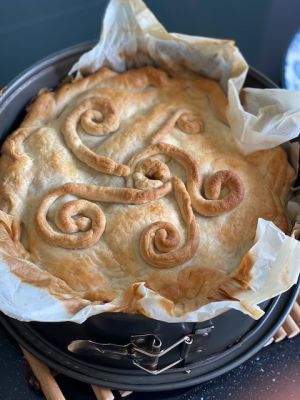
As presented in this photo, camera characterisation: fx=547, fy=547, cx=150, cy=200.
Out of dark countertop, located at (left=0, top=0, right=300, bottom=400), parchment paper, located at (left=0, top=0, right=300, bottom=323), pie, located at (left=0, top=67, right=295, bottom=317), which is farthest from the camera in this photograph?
dark countertop, located at (left=0, top=0, right=300, bottom=400)

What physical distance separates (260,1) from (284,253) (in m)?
1.20

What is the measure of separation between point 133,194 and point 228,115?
339mm

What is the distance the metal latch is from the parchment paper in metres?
0.08

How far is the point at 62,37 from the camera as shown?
5.66 ft

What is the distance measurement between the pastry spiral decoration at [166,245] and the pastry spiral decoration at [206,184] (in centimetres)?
5

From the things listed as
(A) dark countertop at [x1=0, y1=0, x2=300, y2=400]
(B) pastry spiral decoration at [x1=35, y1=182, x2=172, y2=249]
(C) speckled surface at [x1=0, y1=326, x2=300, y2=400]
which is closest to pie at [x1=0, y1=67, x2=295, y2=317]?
(B) pastry spiral decoration at [x1=35, y1=182, x2=172, y2=249]

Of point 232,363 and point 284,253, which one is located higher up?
point 284,253

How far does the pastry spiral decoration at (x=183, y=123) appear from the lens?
4.04 feet

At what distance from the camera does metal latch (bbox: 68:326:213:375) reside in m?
0.97

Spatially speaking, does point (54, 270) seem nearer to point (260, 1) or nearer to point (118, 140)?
point (118, 140)

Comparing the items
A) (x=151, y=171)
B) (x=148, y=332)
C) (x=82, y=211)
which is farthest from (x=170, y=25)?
(x=148, y=332)

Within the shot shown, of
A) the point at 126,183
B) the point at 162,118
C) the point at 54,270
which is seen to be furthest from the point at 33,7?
the point at 54,270

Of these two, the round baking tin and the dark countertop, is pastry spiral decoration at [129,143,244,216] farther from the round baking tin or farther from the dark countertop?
the dark countertop

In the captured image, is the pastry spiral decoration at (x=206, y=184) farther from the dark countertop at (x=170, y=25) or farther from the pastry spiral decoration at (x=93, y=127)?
the dark countertop at (x=170, y=25)
